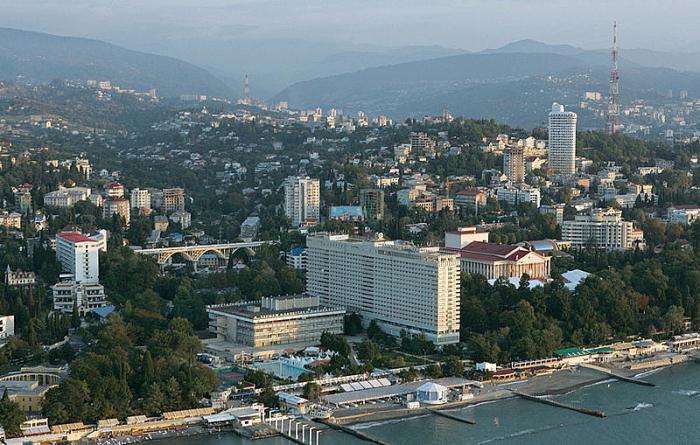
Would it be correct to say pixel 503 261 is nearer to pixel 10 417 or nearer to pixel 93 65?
pixel 10 417

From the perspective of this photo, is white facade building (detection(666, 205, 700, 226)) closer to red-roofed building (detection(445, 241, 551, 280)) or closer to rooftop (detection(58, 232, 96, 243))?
red-roofed building (detection(445, 241, 551, 280))

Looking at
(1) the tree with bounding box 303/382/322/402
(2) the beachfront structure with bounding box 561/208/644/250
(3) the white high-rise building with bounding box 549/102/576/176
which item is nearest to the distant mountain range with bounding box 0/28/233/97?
(3) the white high-rise building with bounding box 549/102/576/176

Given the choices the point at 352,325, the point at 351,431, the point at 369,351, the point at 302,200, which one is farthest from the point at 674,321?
the point at 302,200

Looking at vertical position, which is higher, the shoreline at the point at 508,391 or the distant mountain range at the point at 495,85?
the distant mountain range at the point at 495,85

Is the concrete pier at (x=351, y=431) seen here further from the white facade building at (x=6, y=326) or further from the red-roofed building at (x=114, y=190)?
the red-roofed building at (x=114, y=190)

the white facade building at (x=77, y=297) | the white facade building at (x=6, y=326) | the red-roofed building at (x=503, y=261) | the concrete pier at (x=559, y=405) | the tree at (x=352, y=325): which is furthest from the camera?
the red-roofed building at (x=503, y=261)

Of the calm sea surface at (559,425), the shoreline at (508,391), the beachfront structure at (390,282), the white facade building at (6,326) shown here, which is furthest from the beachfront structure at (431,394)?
the white facade building at (6,326)
